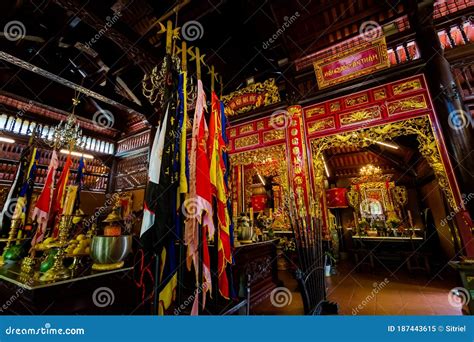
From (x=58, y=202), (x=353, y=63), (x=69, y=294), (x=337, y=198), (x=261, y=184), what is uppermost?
(x=353, y=63)

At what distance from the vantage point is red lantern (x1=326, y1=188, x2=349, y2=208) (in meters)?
6.94

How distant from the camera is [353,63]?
11.0 ft

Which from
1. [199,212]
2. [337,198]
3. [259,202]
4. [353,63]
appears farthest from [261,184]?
[199,212]

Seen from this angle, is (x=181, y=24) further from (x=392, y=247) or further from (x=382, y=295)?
Result: (x=392, y=247)

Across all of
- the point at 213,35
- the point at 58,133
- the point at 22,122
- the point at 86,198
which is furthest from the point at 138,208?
the point at 213,35

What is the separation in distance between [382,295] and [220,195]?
9.67 feet

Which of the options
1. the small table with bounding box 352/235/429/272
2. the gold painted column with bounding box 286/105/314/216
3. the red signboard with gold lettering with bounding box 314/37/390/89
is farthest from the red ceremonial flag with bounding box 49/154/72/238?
the small table with bounding box 352/235/429/272

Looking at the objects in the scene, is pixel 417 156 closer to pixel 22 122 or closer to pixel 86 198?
pixel 86 198

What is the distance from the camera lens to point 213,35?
3896mm

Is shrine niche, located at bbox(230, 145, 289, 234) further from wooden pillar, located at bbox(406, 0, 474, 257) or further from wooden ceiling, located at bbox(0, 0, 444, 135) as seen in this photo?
wooden pillar, located at bbox(406, 0, 474, 257)

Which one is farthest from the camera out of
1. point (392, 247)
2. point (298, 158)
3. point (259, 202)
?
point (259, 202)

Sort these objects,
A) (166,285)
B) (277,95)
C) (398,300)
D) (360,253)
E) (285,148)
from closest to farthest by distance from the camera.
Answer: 1. (166,285)
2. (398,300)
3. (285,148)
4. (277,95)
5. (360,253)

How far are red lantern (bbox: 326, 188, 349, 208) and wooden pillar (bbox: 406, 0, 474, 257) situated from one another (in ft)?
15.5

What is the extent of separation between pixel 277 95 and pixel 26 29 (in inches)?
191
